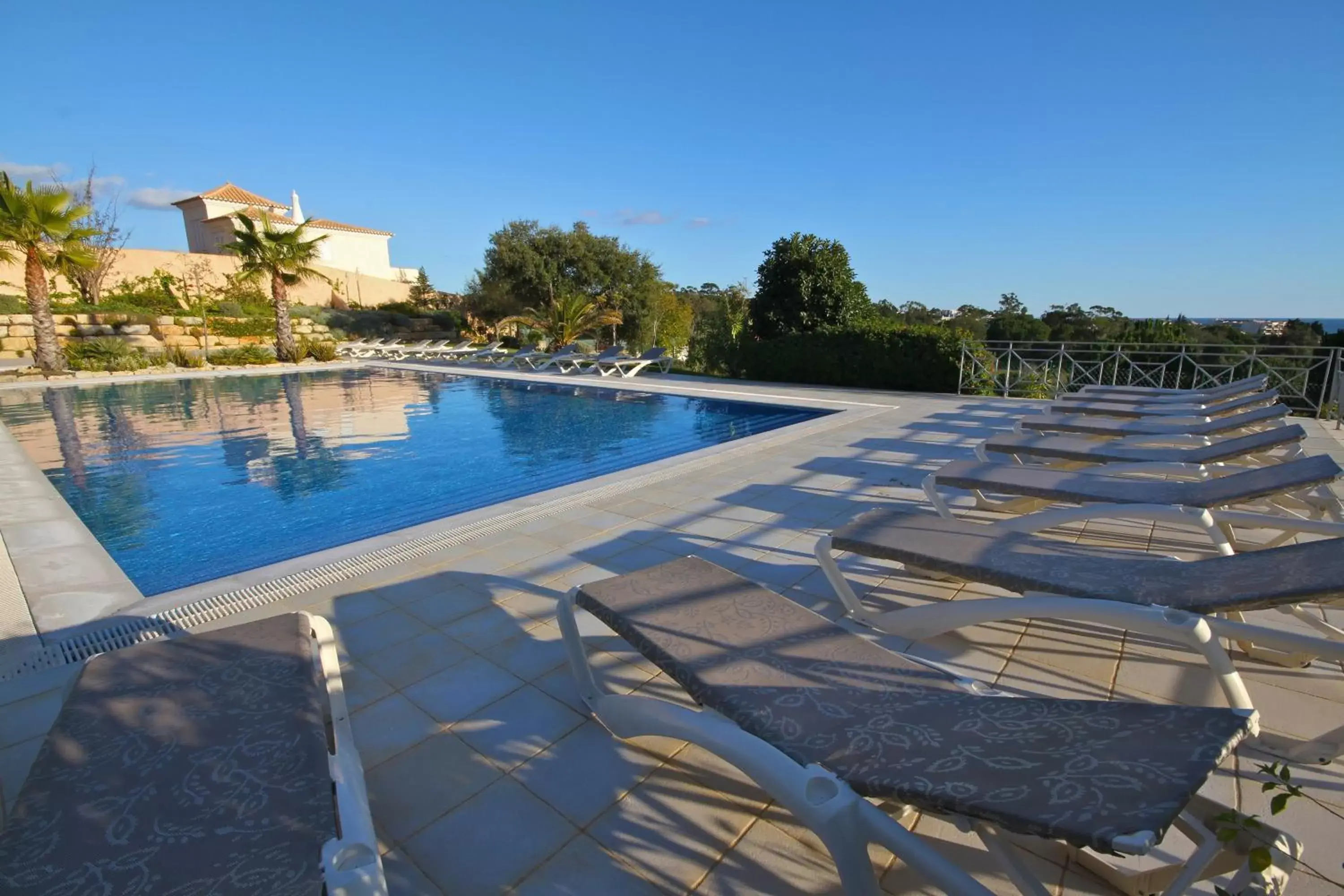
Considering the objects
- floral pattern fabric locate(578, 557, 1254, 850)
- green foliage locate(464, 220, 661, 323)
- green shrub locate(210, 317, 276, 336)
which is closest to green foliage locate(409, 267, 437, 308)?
green foliage locate(464, 220, 661, 323)

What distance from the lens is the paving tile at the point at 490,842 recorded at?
160 cm

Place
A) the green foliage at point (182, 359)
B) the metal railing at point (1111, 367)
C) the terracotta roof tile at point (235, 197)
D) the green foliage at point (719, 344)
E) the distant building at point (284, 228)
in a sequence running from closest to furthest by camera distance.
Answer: the metal railing at point (1111, 367) → the green foliage at point (719, 344) → the green foliage at point (182, 359) → the distant building at point (284, 228) → the terracotta roof tile at point (235, 197)

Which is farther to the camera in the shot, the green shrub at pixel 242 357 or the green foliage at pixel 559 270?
the green foliage at pixel 559 270

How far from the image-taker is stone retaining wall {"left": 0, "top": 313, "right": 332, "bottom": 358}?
18812 millimetres

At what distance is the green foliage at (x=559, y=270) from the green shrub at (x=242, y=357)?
374 inches

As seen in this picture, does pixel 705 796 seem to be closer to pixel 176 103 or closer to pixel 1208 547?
pixel 1208 547

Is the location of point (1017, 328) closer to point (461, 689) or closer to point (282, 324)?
point (282, 324)

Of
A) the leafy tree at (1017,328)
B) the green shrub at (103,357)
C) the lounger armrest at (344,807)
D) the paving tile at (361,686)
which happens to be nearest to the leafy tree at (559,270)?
the green shrub at (103,357)

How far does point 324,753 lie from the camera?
57.7 inches

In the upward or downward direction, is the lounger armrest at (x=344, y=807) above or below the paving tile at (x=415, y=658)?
above

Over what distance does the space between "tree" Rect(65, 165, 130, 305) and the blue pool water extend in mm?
12463

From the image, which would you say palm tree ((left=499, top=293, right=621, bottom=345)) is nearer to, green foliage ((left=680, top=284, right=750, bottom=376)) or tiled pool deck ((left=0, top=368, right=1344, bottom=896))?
green foliage ((left=680, top=284, right=750, bottom=376))

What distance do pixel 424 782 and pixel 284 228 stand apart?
35.4 meters

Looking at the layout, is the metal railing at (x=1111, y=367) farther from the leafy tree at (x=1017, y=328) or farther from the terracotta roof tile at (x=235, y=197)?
the terracotta roof tile at (x=235, y=197)
